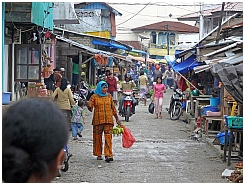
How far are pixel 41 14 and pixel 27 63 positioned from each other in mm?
1337

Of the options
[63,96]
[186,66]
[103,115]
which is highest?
[186,66]

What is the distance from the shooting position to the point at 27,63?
1166cm

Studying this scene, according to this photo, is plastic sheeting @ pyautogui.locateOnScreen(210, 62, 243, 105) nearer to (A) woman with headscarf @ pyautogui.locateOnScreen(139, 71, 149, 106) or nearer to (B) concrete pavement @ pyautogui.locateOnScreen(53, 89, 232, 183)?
(B) concrete pavement @ pyautogui.locateOnScreen(53, 89, 232, 183)

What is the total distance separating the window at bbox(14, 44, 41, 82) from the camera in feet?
37.6

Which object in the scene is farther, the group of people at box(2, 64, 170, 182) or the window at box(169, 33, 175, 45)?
the window at box(169, 33, 175, 45)

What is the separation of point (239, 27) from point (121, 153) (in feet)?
11.4

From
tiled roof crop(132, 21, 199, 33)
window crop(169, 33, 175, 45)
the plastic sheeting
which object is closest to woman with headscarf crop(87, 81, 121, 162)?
the plastic sheeting

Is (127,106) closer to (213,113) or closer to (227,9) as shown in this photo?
Result: (213,113)

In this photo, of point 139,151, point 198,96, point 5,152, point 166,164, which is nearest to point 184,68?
point 198,96

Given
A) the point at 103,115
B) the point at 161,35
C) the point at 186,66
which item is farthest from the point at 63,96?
the point at 161,35

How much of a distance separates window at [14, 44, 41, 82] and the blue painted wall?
2.00 feet

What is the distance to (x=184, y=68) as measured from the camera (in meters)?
17.4

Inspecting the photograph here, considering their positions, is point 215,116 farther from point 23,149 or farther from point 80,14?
point 80,14

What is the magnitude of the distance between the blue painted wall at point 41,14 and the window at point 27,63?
61 cm
